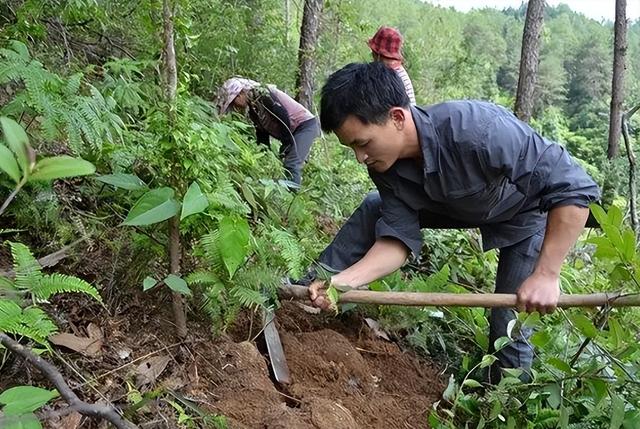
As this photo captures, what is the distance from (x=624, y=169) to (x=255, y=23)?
→ 5991 mm

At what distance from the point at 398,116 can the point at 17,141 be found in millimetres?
1913

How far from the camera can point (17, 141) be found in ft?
3.14

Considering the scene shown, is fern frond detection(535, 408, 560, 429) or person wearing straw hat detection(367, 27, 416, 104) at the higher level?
person wearing straw hat detection(367, 27, 416, 104)

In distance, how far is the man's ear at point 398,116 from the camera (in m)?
2.63

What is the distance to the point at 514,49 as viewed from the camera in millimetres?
57094

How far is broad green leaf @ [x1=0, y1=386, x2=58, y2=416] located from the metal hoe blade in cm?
143

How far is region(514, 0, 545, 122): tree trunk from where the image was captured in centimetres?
1025

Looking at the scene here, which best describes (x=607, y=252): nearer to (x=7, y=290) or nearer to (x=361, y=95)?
(x=361, y=95)

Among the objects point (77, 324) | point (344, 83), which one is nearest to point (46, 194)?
point (77, 324)

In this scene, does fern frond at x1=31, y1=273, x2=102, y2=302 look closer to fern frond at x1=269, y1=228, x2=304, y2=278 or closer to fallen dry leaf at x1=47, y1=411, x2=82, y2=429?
fallen dry leaf at x1=47, y1=411, x2=82, y2=429

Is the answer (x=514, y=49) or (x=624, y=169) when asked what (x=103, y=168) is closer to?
(x=624, y=169)

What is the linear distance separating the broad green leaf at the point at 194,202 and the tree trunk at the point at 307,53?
653 centimetres

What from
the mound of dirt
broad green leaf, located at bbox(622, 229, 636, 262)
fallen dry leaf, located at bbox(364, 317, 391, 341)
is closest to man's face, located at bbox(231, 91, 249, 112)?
the mound of dirt

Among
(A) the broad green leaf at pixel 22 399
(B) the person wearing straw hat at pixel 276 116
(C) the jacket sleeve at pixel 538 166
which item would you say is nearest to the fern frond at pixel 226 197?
(A) the broad green leaf at pixel 22 399
